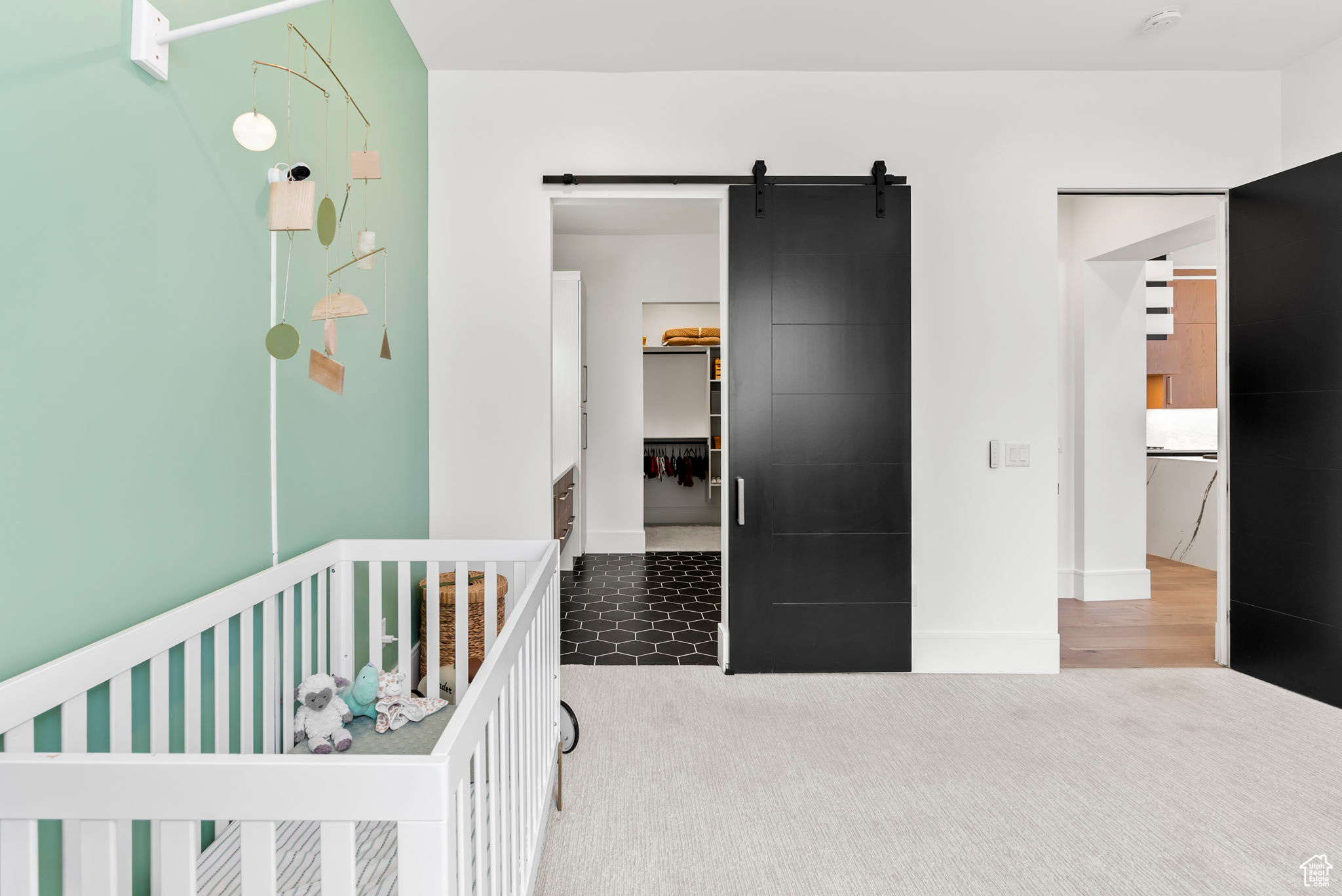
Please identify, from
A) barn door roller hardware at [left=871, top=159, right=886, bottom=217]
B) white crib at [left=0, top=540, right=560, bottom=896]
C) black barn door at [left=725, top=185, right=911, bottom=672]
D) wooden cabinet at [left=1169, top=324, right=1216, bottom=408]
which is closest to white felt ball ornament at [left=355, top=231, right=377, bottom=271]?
white crib at [left=0, top=540, right=560, bottom=896]

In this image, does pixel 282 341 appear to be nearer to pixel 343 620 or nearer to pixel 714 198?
pixel 343 620

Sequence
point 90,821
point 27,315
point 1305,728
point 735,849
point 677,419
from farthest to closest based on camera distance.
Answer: point 677,419, point 1305,728, point 735,849, point 27,315, point 90,821

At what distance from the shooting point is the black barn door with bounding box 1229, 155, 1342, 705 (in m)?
2.44

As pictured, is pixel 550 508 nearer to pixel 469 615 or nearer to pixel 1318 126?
pixel 469 615

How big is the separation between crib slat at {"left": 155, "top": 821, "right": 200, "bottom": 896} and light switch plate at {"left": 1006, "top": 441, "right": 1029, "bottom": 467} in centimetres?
294

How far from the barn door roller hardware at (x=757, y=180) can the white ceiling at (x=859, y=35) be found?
1.49ft

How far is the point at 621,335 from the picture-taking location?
5.20 meters

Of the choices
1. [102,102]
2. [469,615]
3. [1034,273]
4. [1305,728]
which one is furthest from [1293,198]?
[102,102]

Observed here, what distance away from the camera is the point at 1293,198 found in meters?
2.56

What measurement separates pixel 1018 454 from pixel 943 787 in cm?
151

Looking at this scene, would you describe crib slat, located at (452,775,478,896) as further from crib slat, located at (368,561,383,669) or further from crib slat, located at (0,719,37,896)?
crib slat, located at (368,561,383,669)

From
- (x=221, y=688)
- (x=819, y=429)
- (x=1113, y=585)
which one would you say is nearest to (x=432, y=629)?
(x=221, y=688)

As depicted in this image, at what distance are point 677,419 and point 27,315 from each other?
18.9ft

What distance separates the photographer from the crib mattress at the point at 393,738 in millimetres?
1485
